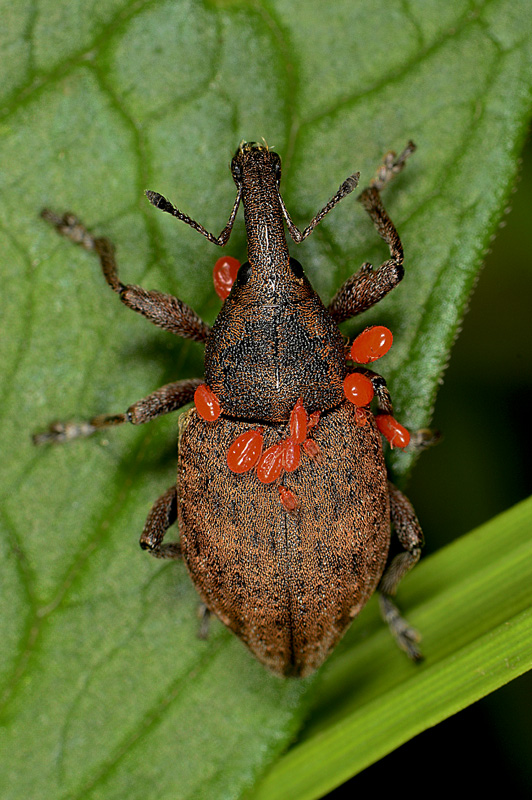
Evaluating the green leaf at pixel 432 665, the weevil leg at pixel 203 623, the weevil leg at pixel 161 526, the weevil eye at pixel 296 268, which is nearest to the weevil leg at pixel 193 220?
the weevil eye at pixel 296 268

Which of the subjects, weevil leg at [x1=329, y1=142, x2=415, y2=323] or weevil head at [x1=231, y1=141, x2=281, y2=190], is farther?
weevil leg at [x1=329, y1=142, x2=415, y2=323]

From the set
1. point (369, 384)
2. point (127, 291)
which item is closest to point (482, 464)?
point (369, 384)

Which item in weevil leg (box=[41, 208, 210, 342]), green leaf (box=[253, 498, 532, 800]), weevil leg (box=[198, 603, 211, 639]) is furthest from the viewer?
weevil leg (box=[198, 603, 211, 639])

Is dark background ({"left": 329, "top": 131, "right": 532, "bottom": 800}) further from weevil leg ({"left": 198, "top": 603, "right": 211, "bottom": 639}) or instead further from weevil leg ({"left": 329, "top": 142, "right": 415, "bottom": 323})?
weevil leg ({"left": 198, "top": 603, "right": 211, "bottom": 639})

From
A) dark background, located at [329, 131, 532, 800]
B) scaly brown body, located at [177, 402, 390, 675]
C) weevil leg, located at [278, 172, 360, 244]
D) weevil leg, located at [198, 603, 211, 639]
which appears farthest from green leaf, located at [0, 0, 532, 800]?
dark background, located at [329, 131, 532, 800]

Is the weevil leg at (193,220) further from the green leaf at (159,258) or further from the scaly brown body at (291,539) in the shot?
the scaly brown body at (291,539)

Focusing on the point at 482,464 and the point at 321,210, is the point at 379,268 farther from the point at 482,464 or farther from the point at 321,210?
the point at 482,464

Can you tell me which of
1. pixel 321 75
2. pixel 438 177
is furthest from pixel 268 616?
pixel 321 75
